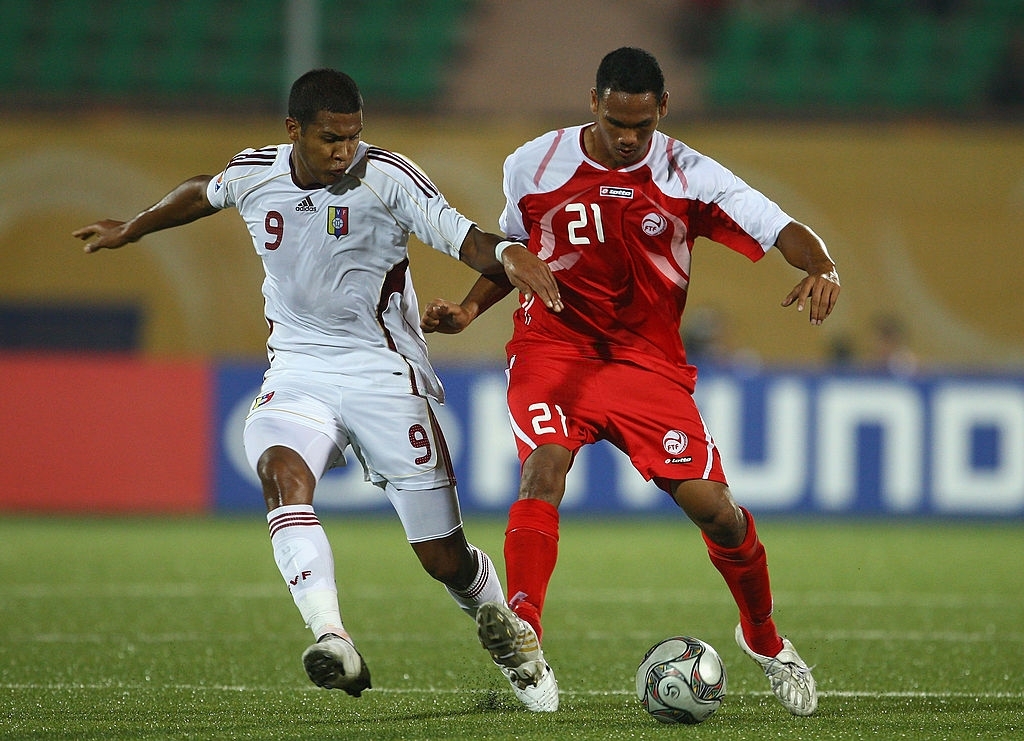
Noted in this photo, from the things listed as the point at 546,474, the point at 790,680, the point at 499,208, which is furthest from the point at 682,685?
the point at 499,208

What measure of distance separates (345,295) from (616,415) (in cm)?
105

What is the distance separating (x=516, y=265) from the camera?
16.5 ft

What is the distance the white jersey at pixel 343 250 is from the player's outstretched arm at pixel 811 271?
43.9 inches

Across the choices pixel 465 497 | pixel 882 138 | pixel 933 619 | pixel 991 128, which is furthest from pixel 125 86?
pixel 933 619

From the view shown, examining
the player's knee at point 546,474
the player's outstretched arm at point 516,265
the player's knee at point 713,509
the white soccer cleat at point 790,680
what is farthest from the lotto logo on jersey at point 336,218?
the white soccer cleat at point 790,680

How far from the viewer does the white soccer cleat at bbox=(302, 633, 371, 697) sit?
4414 millimetres

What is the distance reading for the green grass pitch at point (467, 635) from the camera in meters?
5.01

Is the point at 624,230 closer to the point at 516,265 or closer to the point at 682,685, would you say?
the point at 516,265

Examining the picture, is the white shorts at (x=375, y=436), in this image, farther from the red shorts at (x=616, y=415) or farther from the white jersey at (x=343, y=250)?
the red shorts at (x=616, y=415)

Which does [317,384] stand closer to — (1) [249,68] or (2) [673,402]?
(2) [673,402]

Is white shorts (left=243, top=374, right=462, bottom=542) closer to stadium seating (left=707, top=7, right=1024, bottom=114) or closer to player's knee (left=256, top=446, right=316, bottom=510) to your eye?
player's knee (left=256, top=446, right=316, bottom=510)

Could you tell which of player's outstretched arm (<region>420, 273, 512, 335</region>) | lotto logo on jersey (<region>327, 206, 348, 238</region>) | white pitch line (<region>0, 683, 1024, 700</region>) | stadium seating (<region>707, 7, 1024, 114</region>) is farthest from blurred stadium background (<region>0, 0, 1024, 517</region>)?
lotto logo on jersey (<region>327, 206, 348, 238</region>)

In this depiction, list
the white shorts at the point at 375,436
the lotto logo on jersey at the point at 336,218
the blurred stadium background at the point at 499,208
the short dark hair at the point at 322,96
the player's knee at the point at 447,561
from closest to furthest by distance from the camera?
the short dark hair at the point at 322,96
the white shorts at the point at 375,436
the lotto logo on jersey at the point at 336,218
the player's knee at the point at 447,561
the blurred stadium background at the point at 499,208

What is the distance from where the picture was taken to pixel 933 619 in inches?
314
